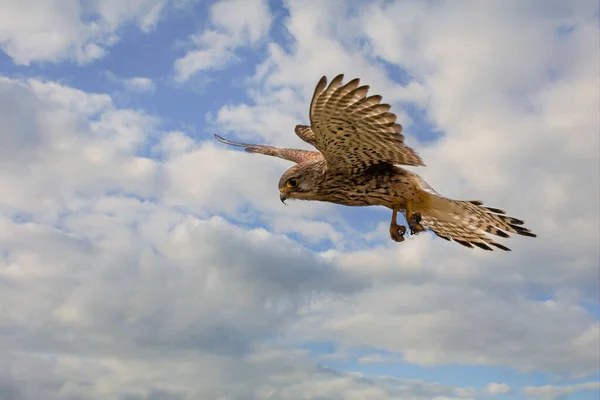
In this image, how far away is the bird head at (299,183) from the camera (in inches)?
448

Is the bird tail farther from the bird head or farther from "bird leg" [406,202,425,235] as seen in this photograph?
the bird head

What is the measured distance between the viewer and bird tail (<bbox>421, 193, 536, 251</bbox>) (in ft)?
36.9

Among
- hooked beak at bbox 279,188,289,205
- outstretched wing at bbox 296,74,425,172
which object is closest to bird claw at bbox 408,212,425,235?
outstretched wing at bbox 296,74,425,172

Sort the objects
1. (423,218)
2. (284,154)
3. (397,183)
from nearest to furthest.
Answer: (397,183)
(423,218)
(284,154)

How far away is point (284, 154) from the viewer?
13.9 m

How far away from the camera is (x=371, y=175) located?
427 inches

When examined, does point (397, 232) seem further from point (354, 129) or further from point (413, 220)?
point (354, 129)

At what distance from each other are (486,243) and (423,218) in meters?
1.05

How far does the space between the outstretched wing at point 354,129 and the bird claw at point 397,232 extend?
1.03 meters

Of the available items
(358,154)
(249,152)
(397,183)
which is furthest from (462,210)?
(249,152)

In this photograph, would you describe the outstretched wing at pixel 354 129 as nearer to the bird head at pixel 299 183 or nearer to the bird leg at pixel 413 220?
the bird head at pixel 299 183

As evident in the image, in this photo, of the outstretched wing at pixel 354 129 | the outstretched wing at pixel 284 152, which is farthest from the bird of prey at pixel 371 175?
the outstretched wing at pixel 284 152

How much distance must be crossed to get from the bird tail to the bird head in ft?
5.78

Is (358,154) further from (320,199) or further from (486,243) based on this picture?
(486,243)
